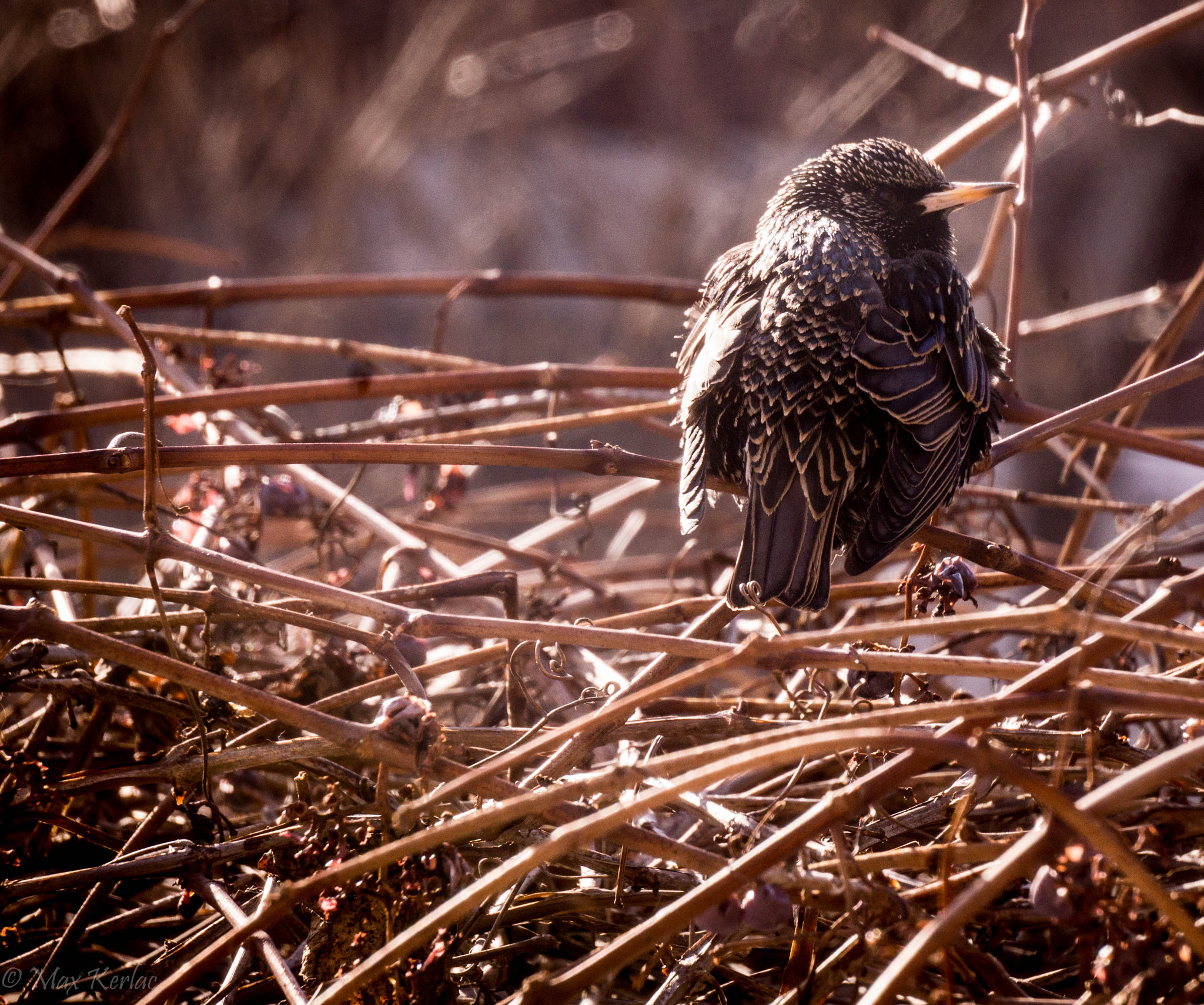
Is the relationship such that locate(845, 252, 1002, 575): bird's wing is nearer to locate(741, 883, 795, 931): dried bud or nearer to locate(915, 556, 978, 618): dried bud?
locate(915, 556, 978, 618): dried bud

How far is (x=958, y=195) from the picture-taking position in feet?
5.89

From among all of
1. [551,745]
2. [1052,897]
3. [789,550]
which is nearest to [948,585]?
[789,550]

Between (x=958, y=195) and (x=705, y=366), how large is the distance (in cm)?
60

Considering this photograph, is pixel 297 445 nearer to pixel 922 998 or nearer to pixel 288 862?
pixel 288 862

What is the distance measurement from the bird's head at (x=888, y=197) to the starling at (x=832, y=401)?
0.25 ft

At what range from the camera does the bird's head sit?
1.87 meters

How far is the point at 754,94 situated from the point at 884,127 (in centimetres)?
110

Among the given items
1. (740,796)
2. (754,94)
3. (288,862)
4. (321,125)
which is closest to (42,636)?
(288,862)

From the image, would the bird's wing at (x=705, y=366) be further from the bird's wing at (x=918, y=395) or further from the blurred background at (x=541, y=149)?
the blurred background at (x=541, y=149)

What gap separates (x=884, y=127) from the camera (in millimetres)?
6555

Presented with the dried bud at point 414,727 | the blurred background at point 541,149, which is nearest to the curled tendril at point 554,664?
the dried bud at point 414,727

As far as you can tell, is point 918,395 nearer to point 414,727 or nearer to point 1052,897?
point 1052,897

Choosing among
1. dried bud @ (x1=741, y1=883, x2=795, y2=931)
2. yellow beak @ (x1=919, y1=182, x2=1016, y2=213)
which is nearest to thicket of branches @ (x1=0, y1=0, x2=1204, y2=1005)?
dried bud @ (x1=741, y1=883, x2=795, y2=931)

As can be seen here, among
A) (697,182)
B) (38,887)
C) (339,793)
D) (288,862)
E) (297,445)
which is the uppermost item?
(697,182)
